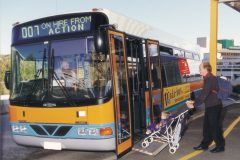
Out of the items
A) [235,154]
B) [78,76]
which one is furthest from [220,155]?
[78,76]

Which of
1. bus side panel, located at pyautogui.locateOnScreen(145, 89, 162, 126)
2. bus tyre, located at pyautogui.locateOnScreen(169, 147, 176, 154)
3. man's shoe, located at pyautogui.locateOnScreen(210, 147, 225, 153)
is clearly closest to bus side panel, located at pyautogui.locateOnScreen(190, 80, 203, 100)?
bus side panel, located at pyautogui.locateOnScreen(145, 89, 162, 126)

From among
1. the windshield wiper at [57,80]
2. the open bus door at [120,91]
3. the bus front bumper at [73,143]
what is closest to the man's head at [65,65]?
the windshield wiper at [57,80]

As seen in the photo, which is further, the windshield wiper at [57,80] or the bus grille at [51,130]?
the bus grille at [51,130]

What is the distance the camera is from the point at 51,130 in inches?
287

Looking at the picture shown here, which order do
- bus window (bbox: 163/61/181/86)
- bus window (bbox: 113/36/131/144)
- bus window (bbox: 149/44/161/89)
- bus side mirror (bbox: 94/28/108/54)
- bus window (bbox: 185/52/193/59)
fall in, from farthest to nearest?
bus window (bbox: 185/52/193/59) < bus window (bbox: 163/61/181/86) < bus window (bbox: 149/44/161/89) < bus window (bbox: 113/36/131/144) < bus side mirror (bbox: 94/28/108/54)

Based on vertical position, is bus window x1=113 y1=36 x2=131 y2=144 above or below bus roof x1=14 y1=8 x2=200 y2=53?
below

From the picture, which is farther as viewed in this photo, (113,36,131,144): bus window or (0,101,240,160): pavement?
(0,101,240,160): pavement

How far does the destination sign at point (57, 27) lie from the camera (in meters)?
7.09

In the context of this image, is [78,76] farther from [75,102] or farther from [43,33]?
[43,33]

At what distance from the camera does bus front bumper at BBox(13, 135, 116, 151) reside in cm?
693

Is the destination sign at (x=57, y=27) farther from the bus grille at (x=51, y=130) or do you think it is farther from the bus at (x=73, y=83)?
the bus grille at (x=51, y=130)

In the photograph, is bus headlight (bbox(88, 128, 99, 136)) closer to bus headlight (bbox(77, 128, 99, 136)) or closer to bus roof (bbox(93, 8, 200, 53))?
bus headlight (bbox(77, 128, 99, 136))

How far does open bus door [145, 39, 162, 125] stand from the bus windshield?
2.31m

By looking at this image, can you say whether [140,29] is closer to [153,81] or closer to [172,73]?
[153,81]
